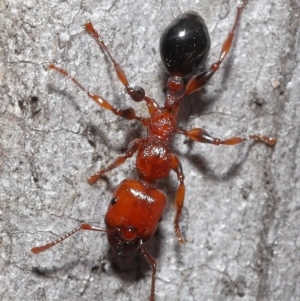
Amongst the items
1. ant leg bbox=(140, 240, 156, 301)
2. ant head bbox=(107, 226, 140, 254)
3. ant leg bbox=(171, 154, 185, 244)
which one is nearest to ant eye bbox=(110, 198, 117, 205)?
ant head bbox=(107, 226, 140, 254)

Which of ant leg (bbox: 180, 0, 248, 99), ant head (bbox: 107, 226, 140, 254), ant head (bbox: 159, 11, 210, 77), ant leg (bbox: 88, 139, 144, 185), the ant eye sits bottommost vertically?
ant head (bbox: 107, 226, 140, 254)

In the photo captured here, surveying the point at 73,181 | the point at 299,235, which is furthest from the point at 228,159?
the point at 73,181

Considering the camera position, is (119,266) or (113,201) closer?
(113,201)

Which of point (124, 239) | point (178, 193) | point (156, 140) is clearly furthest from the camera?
Answer: point (156, 140)

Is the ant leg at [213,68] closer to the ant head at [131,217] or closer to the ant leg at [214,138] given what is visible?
the ant leg at [214,138]

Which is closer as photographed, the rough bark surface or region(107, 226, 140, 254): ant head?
region(107, 226, 140, 254): ant head

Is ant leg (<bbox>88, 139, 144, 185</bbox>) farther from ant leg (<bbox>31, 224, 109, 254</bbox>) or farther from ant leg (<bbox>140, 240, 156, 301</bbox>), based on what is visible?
ant leg (<bbox>140, 240, 156, 301</bbox>)

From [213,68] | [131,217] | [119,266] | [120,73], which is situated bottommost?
[119,266]

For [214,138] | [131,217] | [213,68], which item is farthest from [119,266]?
[213,68]

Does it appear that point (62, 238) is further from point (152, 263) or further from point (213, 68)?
point (213, 68)
